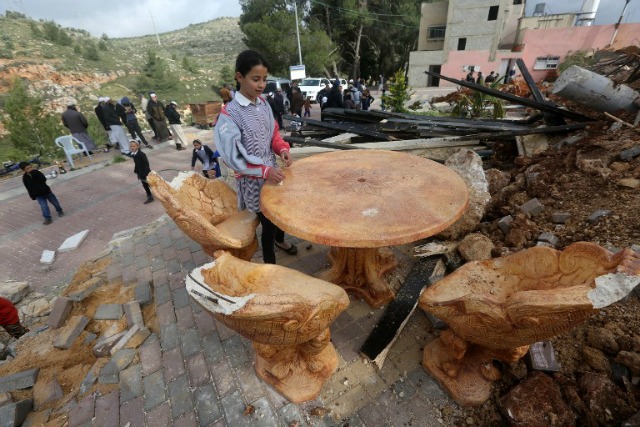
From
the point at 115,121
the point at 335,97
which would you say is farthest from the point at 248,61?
the point at 115,121

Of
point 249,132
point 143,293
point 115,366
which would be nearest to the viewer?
point 115,366

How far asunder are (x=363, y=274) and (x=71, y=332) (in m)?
2.82

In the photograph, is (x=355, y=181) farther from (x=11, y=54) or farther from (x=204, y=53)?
(x=204, y=53)

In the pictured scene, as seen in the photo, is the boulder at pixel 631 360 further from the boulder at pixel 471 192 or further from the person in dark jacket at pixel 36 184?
the person in dark jacket at pixel 36 184

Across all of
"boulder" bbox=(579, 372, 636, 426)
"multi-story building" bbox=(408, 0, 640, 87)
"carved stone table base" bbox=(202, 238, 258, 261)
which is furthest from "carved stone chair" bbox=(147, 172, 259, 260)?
"multi-story building" bbox=(408, 0, 640, 87)

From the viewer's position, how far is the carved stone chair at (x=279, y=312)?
137 cm

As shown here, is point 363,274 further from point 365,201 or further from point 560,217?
point 560,217

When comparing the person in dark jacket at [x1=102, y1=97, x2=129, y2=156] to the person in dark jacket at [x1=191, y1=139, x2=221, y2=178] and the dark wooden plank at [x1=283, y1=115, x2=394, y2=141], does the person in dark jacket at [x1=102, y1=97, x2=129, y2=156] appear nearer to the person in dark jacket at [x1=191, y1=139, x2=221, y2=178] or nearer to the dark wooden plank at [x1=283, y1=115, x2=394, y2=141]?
the person in dark jacket at [x1=191, y1=139, x2=221, y2=178]

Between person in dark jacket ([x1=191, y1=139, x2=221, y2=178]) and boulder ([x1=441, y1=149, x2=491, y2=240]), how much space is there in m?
4.73

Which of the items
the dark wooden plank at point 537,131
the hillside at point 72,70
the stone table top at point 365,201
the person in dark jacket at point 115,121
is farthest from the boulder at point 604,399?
the hillside at point 72,70

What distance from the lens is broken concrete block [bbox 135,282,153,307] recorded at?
291cm

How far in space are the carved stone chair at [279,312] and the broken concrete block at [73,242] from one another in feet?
14.4

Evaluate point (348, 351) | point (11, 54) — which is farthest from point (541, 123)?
point (11, 54)

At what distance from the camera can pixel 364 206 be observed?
217 centimetres
